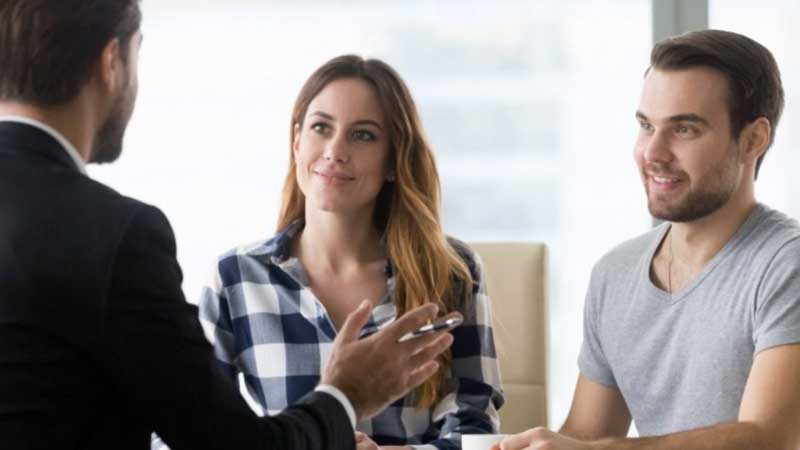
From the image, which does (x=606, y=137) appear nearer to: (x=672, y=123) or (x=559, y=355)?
(x=559, y=355)

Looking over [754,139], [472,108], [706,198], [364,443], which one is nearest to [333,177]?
[364,443]

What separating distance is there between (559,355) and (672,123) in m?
1.75

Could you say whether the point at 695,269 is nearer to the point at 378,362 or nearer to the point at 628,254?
the point at 628,254

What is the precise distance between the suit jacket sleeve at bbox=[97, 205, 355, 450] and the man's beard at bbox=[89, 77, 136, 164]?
0.18m

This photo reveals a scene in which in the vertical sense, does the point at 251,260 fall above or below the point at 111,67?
below

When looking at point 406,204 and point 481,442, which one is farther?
point 406,204

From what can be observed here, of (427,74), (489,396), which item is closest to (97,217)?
(489,396)

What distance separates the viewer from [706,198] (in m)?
2.35

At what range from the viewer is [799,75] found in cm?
384

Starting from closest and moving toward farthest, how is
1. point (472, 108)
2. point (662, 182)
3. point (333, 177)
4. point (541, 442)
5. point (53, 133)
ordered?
point (53, 133) < point (541, 442) < point (662, 182) < point (333, 177) < point (472, 108)

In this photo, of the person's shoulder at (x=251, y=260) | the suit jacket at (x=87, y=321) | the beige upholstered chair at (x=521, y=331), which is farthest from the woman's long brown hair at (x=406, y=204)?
the suit jacket at (x=87, y=321)

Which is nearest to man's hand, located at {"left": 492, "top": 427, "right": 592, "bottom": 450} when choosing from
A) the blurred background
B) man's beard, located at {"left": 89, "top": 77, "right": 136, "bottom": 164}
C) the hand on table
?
the hand on table

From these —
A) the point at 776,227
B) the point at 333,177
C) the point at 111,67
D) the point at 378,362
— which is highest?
the point at 111,67

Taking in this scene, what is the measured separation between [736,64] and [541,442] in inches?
35.0
